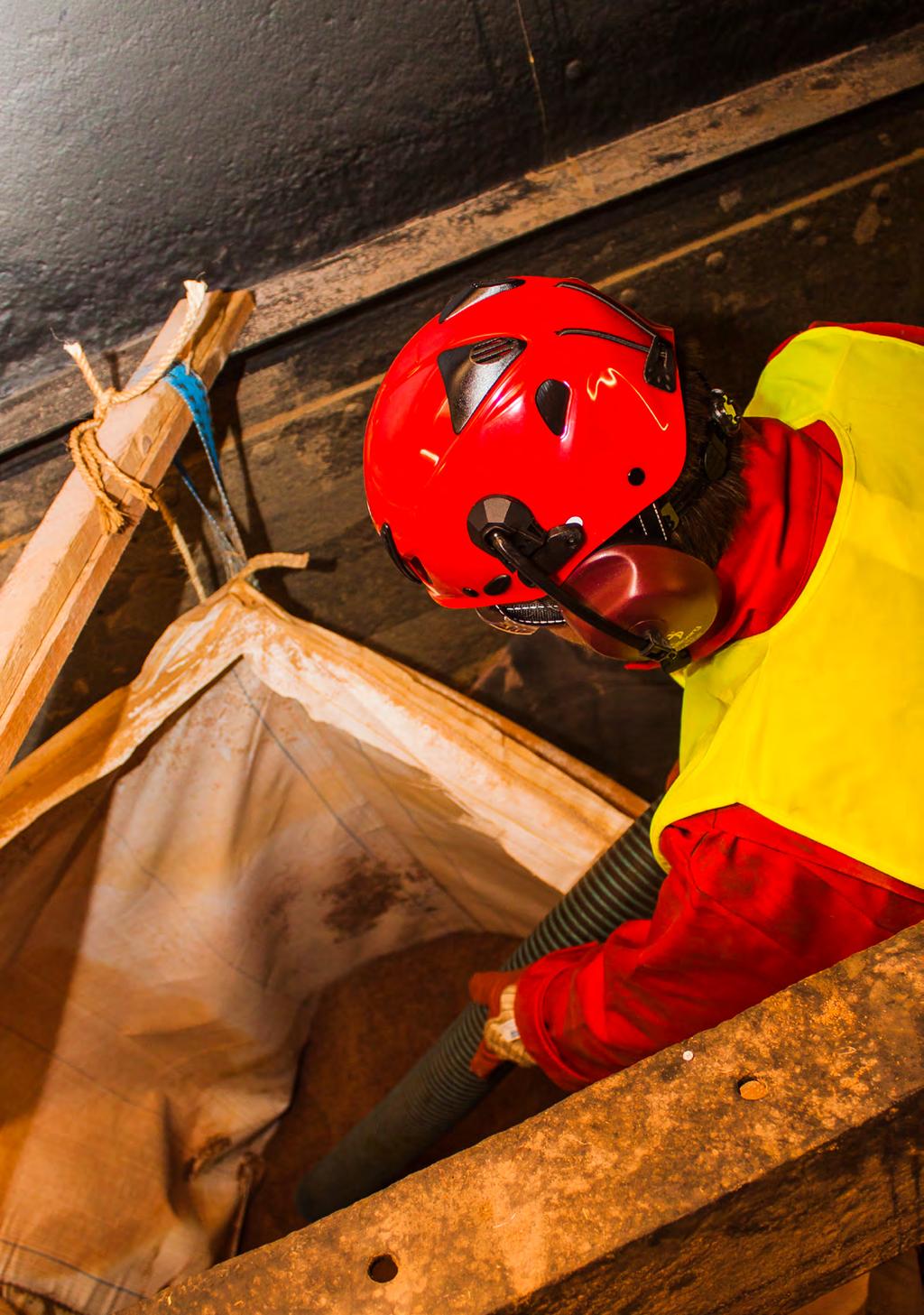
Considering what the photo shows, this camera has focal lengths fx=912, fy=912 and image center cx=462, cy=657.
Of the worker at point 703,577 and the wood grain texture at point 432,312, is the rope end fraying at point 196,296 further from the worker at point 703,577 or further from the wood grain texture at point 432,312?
the worker at point 703,577

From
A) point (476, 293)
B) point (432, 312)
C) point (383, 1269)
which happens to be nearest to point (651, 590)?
point (476, 293)

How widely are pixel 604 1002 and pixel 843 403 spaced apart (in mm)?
856

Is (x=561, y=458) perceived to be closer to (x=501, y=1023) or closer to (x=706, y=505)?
(x=706, y=505)

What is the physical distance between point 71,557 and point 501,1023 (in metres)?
0.96

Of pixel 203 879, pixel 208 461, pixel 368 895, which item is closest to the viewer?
pixel 208 461

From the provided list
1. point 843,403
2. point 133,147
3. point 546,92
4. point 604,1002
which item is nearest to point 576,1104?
point 604,1002

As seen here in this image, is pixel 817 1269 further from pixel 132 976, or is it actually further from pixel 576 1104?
pixel 132 976

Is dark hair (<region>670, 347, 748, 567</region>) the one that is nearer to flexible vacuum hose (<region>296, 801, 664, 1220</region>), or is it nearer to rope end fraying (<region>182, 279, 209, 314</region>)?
flexible vacuum hose (<region>296, 801, 664, 1220</region>)

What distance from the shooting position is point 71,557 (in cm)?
124

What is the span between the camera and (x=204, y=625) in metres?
1.59

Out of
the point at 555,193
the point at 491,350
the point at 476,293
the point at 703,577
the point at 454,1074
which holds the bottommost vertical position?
the point at 454,1074

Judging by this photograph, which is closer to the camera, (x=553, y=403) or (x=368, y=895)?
(x=553, y=403)

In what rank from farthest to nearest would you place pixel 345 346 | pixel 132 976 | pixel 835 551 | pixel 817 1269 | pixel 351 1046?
pixel 351 1046 < pixel 132 976 < pixel 345 346 < pixel 835 551 < pixel 817 1269

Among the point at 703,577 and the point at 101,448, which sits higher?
the point at 101,448
